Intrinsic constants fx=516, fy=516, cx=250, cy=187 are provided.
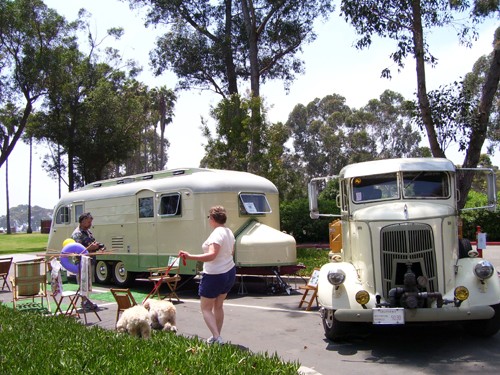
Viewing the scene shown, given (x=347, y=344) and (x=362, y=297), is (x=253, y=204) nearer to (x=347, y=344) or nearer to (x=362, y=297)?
(x=347, y=344)

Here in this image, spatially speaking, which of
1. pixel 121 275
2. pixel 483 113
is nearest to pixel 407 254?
pixel 483 113

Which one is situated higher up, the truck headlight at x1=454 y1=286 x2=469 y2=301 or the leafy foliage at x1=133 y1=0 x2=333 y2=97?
the leafy foliage at x1=133 y1=0 x2=333 y2=97

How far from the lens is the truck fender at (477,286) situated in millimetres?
6184

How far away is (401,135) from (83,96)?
31.9 metres

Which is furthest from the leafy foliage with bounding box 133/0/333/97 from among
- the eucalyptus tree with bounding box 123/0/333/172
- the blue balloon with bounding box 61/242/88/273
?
the blue balloon with bounding box 61/242/88/273

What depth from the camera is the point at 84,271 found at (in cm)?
793

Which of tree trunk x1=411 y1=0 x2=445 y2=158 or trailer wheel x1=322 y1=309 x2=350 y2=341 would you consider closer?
trailer wheel x1=322 y1=309 x2=350 y2=341

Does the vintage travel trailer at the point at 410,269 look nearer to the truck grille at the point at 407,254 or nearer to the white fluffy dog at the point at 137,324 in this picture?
the truck grille at the point at 407,254

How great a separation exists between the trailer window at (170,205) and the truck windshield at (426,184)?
19.1 feet

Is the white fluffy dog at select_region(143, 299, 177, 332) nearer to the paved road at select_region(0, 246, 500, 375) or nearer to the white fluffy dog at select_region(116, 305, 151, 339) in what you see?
the paved road at select_region(0, 246, 500, 375)

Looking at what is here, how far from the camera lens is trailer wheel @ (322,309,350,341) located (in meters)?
6.56

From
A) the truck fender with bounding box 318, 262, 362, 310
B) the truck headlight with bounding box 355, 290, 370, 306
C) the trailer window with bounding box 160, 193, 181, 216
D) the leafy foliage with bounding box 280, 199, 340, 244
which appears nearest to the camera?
the truck headlight with bounding box 355, 290, 370, 306

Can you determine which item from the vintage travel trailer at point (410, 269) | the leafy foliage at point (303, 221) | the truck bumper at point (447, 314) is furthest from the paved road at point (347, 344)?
the leafy foliage at point (303, 221)

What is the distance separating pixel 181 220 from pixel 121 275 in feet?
9.38
